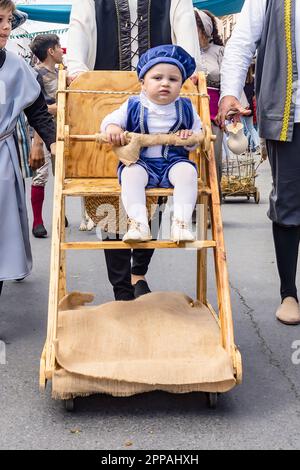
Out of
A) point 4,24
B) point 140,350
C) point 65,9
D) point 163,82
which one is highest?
point 65,9

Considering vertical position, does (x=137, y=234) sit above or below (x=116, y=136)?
below

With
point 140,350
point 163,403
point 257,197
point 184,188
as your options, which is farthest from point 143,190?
point 257,197

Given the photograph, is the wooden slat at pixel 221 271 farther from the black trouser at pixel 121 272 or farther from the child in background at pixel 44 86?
the child in background at pixel 44 86

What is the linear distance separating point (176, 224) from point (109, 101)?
1.19 meters

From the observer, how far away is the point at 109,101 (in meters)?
4.73

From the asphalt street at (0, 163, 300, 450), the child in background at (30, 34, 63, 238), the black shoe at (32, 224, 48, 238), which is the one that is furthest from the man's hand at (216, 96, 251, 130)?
the black shoe at (32, 224, 48, 238)

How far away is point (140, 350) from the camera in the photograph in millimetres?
3660

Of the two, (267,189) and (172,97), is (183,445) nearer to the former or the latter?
(172,97)

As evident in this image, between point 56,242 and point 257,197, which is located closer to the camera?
point 56,242

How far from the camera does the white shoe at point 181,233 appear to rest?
148 inches

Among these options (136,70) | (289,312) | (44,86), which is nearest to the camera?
(136,70)

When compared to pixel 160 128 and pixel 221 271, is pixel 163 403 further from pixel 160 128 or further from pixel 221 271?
pixel 160 128

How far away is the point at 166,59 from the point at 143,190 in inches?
24.8

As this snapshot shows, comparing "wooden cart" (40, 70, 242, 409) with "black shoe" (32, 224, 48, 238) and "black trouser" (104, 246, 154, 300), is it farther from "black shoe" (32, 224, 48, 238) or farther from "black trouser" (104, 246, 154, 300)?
"black shoe" (32, 224, 48, 238)
